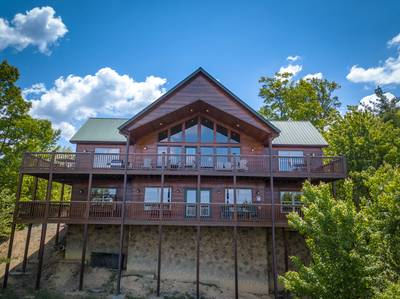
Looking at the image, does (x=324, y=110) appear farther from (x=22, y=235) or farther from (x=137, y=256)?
(x=22, y=235)

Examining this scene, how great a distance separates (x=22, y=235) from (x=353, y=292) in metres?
23.7

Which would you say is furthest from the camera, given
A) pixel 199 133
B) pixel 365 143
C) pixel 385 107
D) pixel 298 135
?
pixel 385 107

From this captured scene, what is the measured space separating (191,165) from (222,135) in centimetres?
350

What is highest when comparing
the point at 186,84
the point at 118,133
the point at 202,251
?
the point at 186,84

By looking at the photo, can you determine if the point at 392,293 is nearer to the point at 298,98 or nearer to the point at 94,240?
the point at 94,240

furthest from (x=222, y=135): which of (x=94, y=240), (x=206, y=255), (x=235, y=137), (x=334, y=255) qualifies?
(x=334, y=255)

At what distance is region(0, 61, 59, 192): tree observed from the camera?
20312mm

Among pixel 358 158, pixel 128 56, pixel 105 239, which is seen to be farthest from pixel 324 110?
pixel 105 239

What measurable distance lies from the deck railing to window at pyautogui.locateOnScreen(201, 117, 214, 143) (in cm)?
167

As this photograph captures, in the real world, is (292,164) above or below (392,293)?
above

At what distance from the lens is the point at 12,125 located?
2072 centimetres

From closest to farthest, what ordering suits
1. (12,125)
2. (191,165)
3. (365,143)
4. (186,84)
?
(191,165) < (186,84) < (12,125) < (365,143)

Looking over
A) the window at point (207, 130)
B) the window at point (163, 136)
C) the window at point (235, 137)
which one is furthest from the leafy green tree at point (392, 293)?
the window at point (163, 136)

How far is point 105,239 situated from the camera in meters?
18.3
